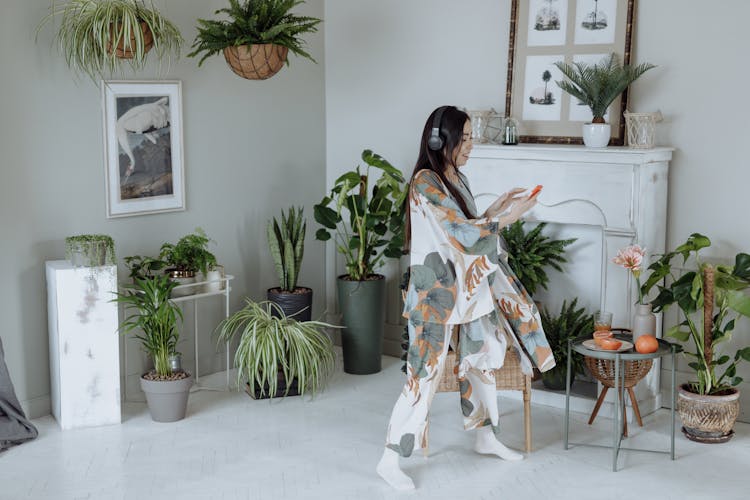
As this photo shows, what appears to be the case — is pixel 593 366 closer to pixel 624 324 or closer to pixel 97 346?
pixel 624 324

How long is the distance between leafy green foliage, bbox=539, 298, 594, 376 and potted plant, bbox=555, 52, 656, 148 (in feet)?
2.89

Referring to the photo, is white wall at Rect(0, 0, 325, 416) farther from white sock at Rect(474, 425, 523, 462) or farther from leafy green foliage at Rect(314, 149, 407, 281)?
white sock at Rect(474, 425, 523, 462)

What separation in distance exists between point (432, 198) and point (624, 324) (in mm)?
1461

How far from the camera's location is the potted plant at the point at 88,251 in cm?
439

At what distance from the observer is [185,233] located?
5.27m

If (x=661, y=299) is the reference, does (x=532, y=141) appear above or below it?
above

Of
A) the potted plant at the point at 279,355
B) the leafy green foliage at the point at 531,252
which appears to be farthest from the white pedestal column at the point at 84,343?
the leafy green foliage at the point at 531,252

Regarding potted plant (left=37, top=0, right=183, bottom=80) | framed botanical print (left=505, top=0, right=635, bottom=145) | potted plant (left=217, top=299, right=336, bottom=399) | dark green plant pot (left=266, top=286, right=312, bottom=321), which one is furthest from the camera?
dark green plant pot (left=266, top=286, right=312, bottom=321)

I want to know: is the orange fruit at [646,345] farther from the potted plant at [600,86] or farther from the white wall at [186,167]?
the white wall at [186,167]

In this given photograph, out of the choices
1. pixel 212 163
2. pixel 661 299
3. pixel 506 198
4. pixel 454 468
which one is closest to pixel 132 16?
pixel 212 163

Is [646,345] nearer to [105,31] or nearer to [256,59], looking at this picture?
[256,59]

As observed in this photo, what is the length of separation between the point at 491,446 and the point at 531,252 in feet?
3.83

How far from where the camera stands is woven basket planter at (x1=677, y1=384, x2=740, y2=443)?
4285 mm

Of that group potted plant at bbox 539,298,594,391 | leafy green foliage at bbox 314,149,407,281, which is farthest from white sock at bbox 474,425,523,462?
leafy green foliage at bbox 314,149,407,281
